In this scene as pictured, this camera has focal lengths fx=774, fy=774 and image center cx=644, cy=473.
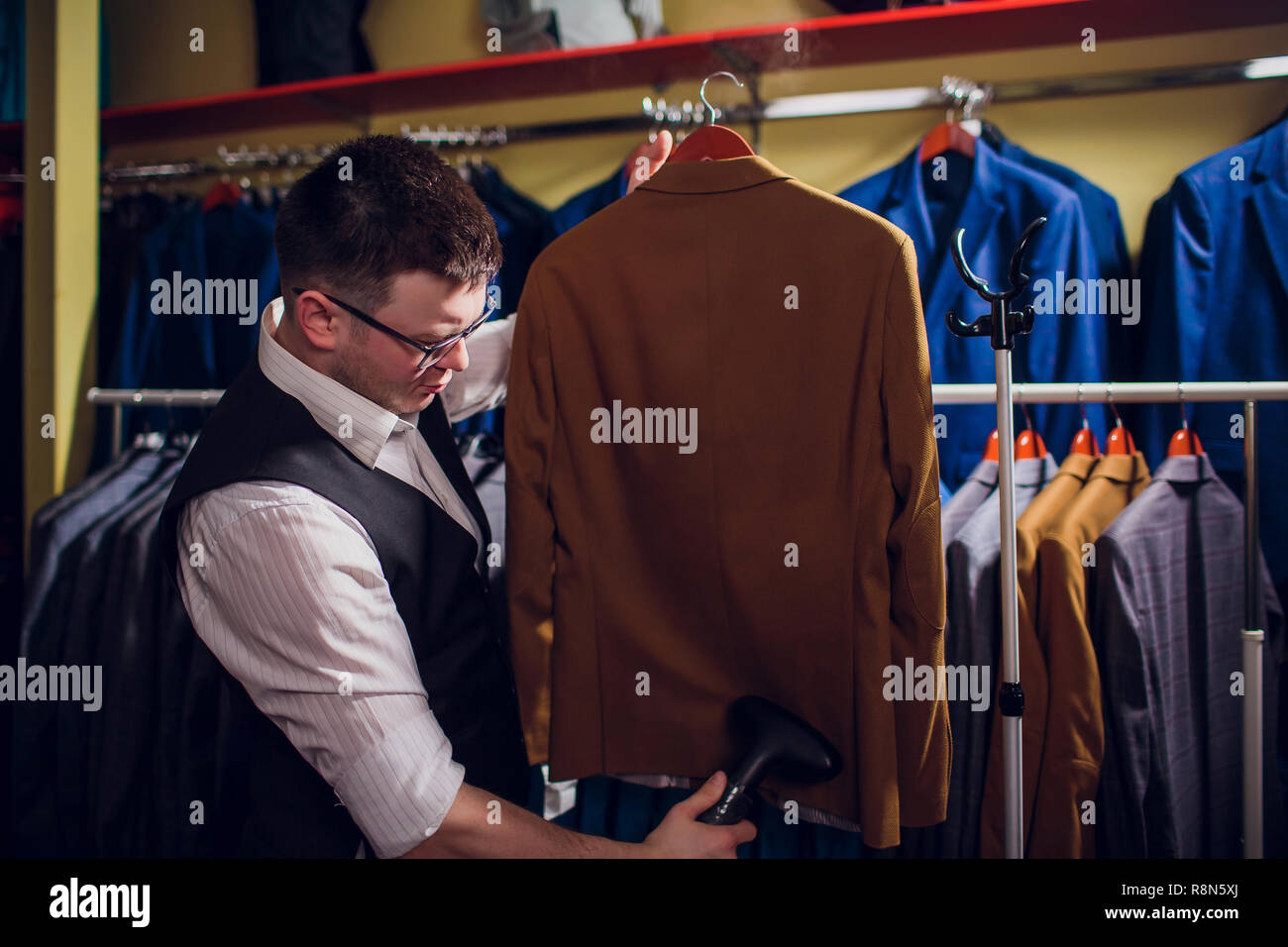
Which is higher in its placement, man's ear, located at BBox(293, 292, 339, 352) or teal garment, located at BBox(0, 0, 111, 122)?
teal garment, located at BBox(0, 0, 111, 122)

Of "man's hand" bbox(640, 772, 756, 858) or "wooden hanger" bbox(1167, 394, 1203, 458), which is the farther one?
"wooden hanger" bbox(1167, 394, 1203, 458)

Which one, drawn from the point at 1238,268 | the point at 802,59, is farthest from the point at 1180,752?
the point at 802,59

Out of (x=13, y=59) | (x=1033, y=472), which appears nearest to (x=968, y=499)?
(x=1033, y=472)

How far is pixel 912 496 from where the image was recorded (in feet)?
2.91

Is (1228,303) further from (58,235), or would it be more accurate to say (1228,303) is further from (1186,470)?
(58,235)

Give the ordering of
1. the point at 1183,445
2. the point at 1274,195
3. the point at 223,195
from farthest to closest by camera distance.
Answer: the point at 223,195 → the point at 1274,195 → the point at 1183,445

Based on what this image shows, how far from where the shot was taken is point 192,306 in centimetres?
189

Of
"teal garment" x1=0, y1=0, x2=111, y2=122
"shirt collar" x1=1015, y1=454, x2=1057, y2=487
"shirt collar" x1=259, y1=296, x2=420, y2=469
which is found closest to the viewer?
"shirt collar" x1=259, y1=296, x2=420, y2=469

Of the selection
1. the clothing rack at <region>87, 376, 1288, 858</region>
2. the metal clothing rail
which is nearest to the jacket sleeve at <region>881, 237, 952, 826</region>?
the clothing rack at <region>87, 376, 1288, 858</region>

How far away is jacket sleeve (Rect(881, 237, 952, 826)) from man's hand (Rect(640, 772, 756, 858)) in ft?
0.83

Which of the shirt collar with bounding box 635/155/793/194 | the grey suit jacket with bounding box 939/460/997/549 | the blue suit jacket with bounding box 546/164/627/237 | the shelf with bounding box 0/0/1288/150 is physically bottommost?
the grey suit jacket with bounding box 939/460/997/549

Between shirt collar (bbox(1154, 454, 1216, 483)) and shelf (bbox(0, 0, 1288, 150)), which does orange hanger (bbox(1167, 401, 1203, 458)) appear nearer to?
shirt collar (bbox(1154, 454, 1216, 483))

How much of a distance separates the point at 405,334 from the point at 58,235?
1.12 m

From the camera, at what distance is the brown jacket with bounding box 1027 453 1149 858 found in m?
1.01
